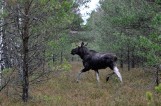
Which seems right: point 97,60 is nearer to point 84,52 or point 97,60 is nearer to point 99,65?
point 99,65

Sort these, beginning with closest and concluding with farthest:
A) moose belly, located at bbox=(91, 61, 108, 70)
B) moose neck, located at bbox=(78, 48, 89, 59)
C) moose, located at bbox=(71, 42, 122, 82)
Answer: moose, located at bbox=(71, 42, 122, 82), moose belly, located at bbox=(91, 61, 108, 70), moose neck, located at bbox=(78, 48, 89, 59)

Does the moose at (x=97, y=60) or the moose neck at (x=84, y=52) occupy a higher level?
the moose neck at (x=84, y=52)

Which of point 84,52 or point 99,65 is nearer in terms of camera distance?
point 99,65

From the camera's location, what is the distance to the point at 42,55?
12.2m

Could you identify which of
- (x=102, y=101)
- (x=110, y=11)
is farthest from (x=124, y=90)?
(x=110, y=11)

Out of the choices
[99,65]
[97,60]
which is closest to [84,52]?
[97,60]

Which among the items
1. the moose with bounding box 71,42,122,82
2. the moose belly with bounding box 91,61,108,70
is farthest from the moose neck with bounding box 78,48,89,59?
the moose belly with bounding box 91,61,108,70

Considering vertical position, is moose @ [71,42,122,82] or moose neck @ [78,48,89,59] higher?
moose neck @ [78,48,89,59]

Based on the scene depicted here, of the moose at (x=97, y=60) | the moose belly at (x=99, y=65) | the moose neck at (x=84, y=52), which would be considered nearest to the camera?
the moose at (x=97, y=60)

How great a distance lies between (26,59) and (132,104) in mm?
4040

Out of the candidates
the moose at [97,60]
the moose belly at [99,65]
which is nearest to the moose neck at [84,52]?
the moose at [97,60]

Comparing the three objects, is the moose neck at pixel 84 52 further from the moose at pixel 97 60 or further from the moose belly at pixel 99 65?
the moose belly at pixel 99 65

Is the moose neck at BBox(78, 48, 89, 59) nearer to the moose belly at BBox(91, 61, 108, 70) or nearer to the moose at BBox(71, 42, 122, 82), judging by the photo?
the moose at BBox(71, 42, 122, 82)

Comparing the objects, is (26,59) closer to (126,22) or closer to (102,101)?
(102,101)
